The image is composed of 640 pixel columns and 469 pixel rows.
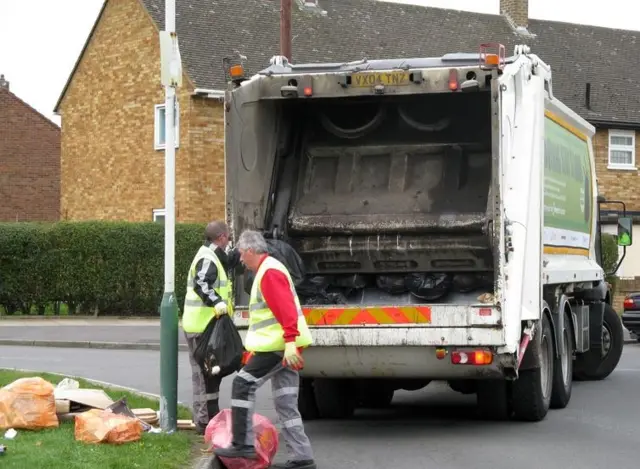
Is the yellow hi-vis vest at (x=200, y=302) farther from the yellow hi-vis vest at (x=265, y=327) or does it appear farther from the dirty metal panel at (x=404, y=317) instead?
the yellow hi-vis vest at (x=265, y=327)

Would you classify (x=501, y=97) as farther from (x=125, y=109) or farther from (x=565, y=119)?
(x=125, y=109)

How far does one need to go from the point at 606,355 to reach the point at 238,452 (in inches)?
309

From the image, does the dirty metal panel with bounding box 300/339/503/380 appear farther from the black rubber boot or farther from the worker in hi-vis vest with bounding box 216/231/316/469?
the black rubber boot

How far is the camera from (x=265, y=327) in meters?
8.57

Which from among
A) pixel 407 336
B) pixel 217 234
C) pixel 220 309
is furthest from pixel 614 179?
pixel 220 309

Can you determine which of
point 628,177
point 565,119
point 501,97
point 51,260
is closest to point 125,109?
point 51,260

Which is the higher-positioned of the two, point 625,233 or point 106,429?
point 625,233

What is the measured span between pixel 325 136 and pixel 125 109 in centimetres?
2227

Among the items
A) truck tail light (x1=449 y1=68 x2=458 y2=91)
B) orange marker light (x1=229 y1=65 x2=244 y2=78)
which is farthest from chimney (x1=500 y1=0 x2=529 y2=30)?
truck tail light (x1=449 y1=68 x2=458 y2=91)

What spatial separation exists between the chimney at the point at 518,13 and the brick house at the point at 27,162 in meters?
16.1

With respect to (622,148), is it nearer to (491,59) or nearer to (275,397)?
(491,59)

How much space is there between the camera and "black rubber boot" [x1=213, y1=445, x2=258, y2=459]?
845 cm

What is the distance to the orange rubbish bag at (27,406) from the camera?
9078 millimetres

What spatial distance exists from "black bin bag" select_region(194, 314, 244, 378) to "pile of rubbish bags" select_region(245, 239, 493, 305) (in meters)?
0.84
